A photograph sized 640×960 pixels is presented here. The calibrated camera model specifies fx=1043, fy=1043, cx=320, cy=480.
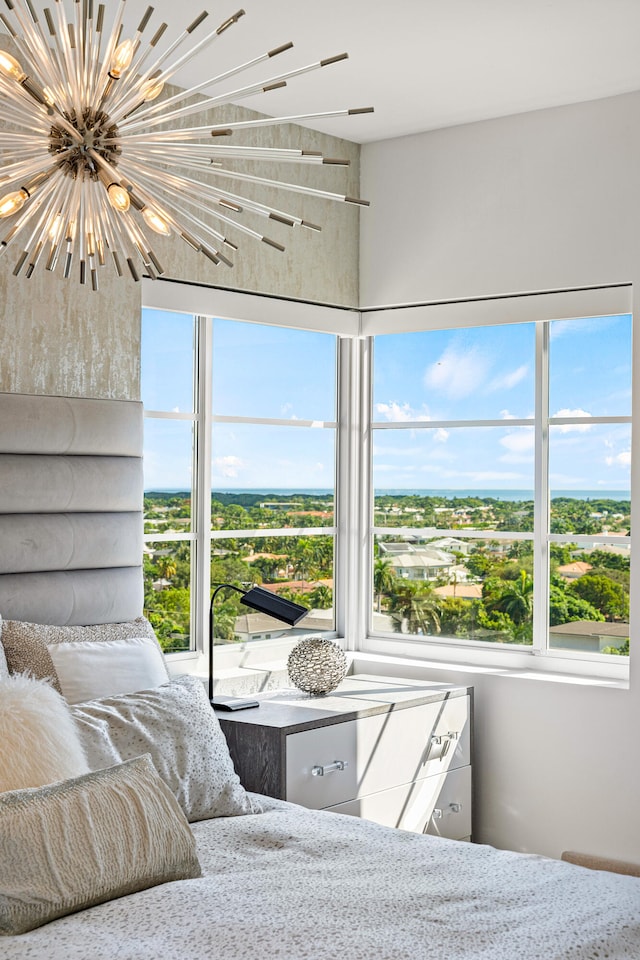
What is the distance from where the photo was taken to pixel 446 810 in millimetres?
3867

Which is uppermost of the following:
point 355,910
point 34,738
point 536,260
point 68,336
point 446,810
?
point 536,260

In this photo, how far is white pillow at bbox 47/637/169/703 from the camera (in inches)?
112

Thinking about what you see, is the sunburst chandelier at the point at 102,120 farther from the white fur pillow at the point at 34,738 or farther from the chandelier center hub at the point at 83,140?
the white fur pillow at the point at 34,738

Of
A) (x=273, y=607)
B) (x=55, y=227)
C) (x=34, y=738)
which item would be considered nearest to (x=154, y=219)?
(x=55, y=227)

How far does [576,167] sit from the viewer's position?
3895 mm

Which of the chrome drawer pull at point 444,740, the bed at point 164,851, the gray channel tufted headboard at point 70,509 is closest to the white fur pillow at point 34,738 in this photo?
the bed at point 164,851

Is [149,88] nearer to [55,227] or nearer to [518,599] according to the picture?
[55,227]

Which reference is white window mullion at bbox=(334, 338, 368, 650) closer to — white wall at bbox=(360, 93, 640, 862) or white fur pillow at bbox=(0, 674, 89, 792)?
white wall at bbox=(360, 93, 640, 862)

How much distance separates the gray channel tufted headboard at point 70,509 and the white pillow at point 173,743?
1.75 ft

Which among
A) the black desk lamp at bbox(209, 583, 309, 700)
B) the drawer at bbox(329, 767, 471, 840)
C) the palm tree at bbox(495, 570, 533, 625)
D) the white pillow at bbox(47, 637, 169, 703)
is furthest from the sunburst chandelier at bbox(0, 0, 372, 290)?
the palm tree at bbox(495, 570, 533, 625)

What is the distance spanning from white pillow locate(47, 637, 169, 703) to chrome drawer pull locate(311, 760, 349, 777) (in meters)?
0.62

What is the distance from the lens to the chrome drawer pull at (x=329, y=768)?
336 cm

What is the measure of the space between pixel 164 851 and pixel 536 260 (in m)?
2.68

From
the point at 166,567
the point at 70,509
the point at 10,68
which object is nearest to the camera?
the point at 10,68
